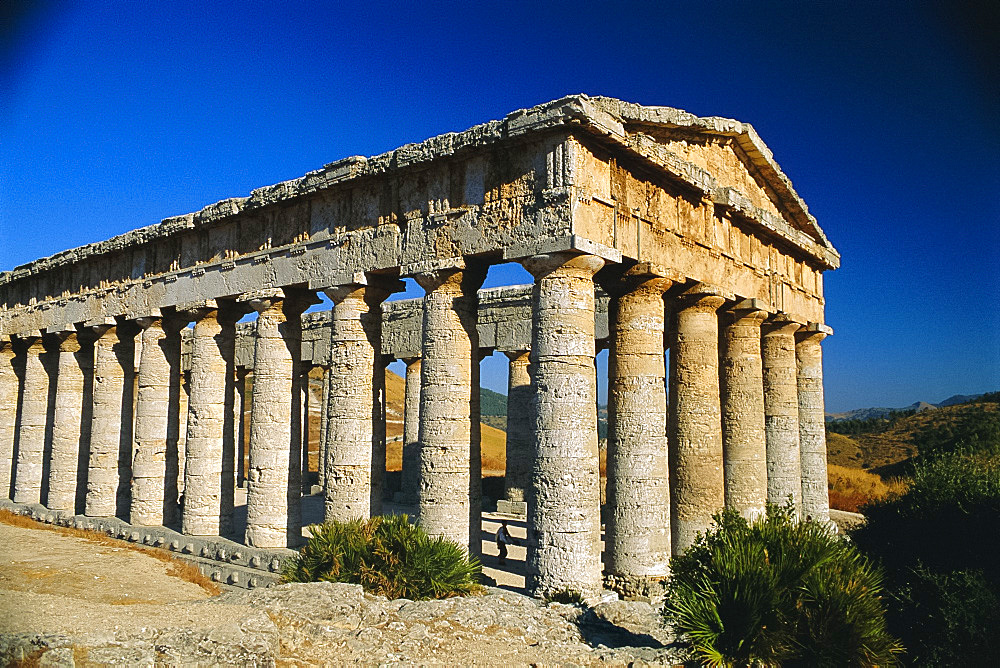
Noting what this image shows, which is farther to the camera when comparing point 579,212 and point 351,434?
point 351,434

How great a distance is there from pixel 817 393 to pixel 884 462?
89.9ft

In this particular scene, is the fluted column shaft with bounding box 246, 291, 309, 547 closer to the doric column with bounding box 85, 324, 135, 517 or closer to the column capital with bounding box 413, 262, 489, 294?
the column capital with bounding box 413, 262, 489, 294

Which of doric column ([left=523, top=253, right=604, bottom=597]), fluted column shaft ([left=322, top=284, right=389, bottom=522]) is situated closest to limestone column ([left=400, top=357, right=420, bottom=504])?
fluted column shaft ([left=322, top=284, right=389, bottom=522])

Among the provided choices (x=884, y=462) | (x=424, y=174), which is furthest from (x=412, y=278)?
(x=884, y=462)

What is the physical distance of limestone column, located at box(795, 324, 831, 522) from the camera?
18641 millimetres

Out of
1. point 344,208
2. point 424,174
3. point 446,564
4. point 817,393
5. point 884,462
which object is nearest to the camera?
point 446,564

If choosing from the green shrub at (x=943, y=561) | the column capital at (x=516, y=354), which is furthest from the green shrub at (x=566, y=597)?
the column capital at (x=516, y=354)

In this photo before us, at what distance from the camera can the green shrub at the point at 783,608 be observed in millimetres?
8109

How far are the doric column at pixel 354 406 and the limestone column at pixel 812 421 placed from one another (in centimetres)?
1089

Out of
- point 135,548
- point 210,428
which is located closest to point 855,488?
point 210,428

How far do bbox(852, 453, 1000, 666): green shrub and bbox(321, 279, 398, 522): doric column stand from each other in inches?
354

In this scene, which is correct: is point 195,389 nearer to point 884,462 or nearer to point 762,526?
point 762,526

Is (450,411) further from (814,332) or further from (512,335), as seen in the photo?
(814,332)

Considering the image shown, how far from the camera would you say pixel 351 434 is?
A: 1436cm
